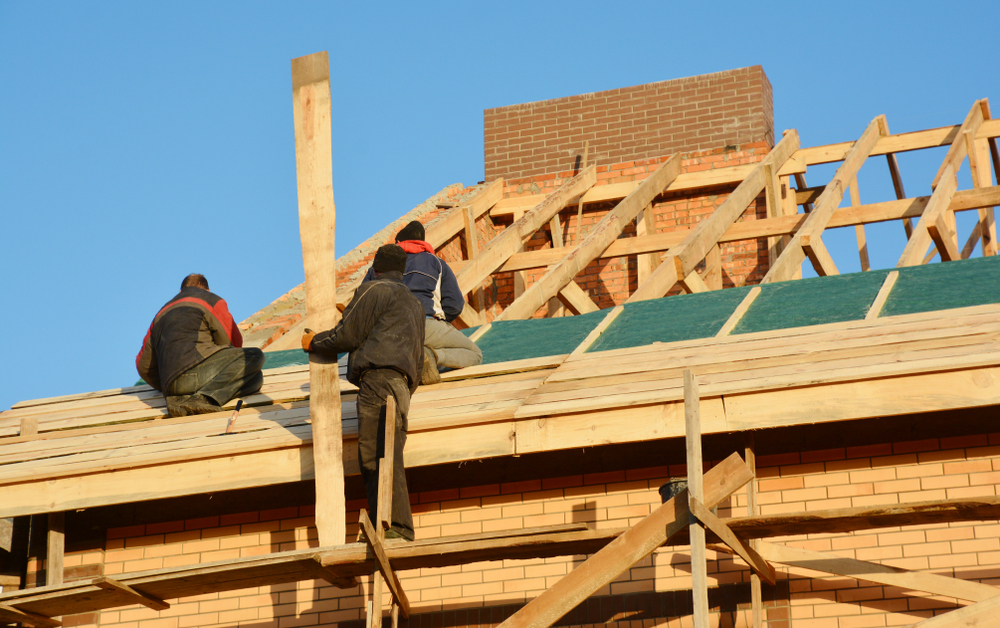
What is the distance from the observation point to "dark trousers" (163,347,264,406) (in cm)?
696

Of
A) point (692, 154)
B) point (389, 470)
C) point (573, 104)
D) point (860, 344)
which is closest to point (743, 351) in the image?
point (860, 344)

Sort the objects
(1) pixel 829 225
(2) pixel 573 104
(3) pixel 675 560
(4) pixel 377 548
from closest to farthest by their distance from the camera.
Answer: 1. (4) pixel 377 548
2. (3) pixel 675 560
3. (1) pixel 829 225
4. (2) pixel 573 104

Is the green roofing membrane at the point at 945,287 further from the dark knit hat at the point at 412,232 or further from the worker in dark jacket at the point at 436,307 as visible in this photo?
the dark knit hat at the point at 412,232

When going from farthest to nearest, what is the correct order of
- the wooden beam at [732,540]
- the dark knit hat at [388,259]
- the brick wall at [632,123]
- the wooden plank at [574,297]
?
the brick wall at [632,123]
the wooden plank at [574,297]
the dark knit hat at [388,259]
the wooden beam at [732,540]

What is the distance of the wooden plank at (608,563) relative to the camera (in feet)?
15.4

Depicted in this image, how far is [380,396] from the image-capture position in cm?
561

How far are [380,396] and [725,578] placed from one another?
1.93 meters

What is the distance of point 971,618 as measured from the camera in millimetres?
4207

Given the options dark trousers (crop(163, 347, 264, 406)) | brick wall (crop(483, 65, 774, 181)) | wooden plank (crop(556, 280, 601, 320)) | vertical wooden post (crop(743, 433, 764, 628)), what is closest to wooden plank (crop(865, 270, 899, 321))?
vertical wooden post (crop(743, 433, 764, 628))

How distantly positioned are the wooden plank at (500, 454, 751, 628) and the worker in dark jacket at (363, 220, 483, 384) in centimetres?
217

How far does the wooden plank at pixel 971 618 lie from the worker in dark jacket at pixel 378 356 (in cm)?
237

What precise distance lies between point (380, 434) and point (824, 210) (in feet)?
18.6

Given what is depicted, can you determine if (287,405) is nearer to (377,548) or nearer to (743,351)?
(377,548)

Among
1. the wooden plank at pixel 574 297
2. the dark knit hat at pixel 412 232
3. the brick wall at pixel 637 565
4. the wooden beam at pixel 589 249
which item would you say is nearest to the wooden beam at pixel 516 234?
the wooden beam at pixel 589 249
